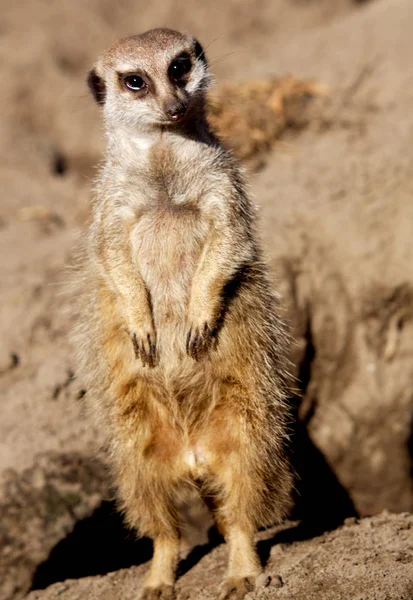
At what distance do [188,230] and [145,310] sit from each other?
288mm

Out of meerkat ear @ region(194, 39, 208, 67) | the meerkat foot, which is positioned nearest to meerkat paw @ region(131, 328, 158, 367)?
the meerkat foot

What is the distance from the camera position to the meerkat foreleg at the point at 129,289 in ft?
9.11

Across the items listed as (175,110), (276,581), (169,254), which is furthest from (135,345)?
(276,581)

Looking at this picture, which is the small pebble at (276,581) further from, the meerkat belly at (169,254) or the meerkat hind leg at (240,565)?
the meerkat belly at (169,254)

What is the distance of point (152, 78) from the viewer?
273cm

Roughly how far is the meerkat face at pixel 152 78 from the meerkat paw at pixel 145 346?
2.13 feet

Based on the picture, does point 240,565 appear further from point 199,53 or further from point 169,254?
point 199,53

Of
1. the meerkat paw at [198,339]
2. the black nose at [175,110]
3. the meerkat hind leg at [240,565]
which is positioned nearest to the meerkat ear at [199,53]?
the black nose at [175,110]

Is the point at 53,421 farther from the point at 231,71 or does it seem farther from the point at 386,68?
the point at 231,71

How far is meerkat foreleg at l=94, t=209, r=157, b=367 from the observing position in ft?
9.11

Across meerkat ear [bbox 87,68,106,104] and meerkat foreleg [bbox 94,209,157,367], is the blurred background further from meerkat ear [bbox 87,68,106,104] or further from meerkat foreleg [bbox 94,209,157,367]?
meerkat foreleg [bbox 94,209,157,367]

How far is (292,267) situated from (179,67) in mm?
1661

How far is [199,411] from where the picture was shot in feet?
9.51

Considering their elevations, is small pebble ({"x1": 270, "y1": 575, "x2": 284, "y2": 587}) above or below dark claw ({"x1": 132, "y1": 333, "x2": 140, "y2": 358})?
below
